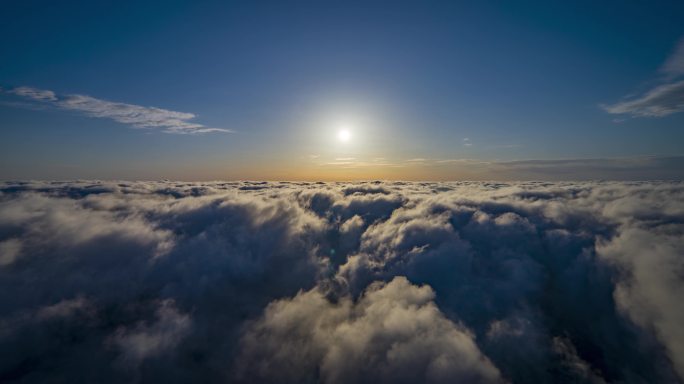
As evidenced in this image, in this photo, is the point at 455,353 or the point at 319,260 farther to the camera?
the point at 319,260

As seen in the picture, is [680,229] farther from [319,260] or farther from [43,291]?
[43,291]

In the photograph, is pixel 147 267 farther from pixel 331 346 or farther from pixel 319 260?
pixel 331 346

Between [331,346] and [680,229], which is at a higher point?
[680,229]

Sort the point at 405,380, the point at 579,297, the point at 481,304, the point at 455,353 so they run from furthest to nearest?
the point at 579,297, the point at 481,304, the point at 455,353, the point at 405,380

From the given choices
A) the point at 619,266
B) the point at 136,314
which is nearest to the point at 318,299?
the point at 136,314

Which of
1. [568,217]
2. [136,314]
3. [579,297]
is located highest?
[568,217]

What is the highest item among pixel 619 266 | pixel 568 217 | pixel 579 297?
pixel 568 217

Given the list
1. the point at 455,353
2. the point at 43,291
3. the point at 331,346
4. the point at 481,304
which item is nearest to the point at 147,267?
the point at 43,291

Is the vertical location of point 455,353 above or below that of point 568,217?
below

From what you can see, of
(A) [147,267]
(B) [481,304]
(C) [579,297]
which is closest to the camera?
(B) [481,304]
